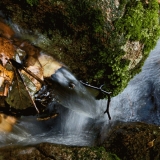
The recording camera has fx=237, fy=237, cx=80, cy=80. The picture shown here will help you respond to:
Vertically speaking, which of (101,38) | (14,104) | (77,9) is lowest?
(14,104)

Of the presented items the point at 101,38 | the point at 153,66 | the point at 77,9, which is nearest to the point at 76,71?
the point at 101,38

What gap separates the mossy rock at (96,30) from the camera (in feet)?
8.72

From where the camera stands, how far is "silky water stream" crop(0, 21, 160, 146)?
3.59 m

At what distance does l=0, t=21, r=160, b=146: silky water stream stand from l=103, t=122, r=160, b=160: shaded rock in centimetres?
30

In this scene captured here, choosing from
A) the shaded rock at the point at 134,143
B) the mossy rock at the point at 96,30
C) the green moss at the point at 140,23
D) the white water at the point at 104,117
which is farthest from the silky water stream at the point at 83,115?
the green moss at the point at 140,23

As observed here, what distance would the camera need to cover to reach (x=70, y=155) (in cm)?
299

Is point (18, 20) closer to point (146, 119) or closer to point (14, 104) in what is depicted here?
point (14, 104)

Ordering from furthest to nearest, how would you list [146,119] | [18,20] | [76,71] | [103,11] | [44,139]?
1. [146,119]
2. [44,139]
3. [76,71]
4. [18,20]
5. [103,11]

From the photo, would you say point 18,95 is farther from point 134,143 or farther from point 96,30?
point 134,143

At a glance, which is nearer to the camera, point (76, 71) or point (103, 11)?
point (103, 11)

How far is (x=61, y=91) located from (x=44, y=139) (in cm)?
77

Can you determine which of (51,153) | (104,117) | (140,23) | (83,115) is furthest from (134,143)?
(140,23)

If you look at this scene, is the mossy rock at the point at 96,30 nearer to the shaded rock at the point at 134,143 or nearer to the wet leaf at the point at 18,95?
the wet leaf at the point at 18,95

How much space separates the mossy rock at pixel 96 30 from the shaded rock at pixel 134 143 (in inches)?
38.9
